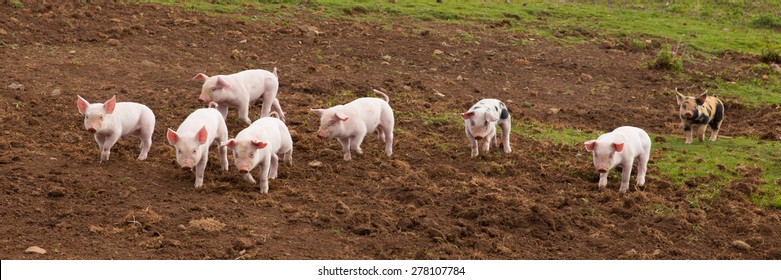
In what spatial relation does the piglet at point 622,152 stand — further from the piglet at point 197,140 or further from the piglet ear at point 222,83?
the piglet ear at point 222,83

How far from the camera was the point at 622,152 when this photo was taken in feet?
33.2

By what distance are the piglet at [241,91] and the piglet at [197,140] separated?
4.59 feet

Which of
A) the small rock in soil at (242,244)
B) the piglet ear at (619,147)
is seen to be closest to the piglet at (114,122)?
the small rock in soil at (242,244)

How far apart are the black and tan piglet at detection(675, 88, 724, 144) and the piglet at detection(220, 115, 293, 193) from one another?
18.1ft

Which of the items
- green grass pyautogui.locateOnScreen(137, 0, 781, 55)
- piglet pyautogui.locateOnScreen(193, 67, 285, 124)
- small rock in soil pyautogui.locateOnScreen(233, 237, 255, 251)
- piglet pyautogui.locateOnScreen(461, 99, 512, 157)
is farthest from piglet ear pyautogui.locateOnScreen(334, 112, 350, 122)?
green grass pyautogui.locateOnScreen(137, 0, 781, 55)

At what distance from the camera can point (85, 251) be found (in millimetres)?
7629

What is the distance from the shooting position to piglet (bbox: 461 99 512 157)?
10992 millimetres

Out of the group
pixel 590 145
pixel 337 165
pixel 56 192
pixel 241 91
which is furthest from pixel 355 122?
pixel 56 192

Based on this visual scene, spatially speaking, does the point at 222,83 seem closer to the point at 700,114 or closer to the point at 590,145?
the point at 590,145

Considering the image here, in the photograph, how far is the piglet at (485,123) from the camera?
36.1 feet

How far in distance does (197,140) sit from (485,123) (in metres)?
3.33

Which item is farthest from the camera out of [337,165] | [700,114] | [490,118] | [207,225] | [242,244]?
[700,114]

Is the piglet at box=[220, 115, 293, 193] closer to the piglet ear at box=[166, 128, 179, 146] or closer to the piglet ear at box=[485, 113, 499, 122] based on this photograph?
the piglet ear at box=[166, 128, 179, 146]

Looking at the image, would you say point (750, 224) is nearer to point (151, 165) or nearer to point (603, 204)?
point (603, 204)
